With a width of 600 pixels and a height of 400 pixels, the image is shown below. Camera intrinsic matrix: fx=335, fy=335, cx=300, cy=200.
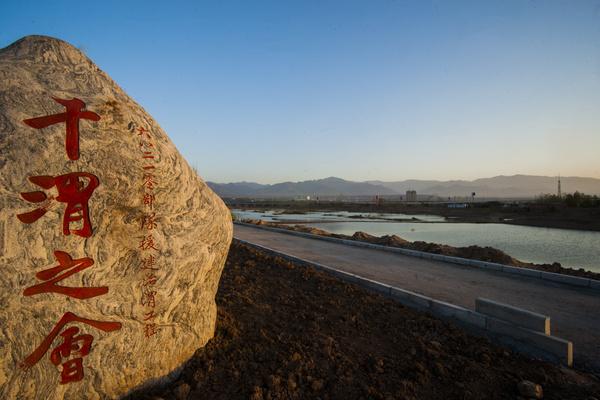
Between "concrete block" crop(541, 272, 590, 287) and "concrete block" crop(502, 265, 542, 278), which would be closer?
"concrete block" crop(541, 272, 590, 287)

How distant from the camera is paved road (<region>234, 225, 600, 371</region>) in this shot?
4996 mm

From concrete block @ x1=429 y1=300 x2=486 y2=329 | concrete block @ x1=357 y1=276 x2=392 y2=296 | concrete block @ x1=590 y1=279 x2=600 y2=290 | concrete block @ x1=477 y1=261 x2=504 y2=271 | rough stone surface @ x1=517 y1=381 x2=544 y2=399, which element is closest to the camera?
rough stone surface @ x1=517 y1=381 x2=544 y2=399

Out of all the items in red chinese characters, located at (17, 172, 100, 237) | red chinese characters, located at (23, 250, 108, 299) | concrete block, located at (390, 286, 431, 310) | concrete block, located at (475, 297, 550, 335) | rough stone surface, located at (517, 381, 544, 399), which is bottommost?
rough stone surface, located at (517, 381, 544, 399)

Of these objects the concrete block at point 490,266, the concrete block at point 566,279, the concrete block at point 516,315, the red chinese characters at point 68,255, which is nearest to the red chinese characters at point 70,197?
the red chinese characters at point 68,255

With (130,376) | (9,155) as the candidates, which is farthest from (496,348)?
(9,155)

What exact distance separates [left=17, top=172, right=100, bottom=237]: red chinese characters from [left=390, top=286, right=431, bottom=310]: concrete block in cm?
515

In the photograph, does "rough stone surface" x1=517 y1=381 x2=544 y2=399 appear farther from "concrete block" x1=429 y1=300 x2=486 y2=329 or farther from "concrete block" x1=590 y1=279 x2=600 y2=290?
"concrete block" x1=590 y1=279 x2=600 y2=290

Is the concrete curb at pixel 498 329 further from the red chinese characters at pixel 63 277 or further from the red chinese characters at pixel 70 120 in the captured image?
the red chinese characters at pixel 70 120

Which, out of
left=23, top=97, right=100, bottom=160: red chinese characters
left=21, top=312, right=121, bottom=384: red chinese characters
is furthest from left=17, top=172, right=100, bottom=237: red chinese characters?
left=21, top=312, right=121, bottom=384: red chinese characters

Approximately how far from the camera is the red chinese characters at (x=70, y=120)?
302 centimetres

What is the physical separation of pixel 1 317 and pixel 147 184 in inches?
→ 62.3

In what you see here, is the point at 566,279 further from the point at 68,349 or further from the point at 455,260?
the point at 68,349

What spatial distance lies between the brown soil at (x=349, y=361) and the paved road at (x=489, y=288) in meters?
1.11

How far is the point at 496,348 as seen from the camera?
443 centimetres
